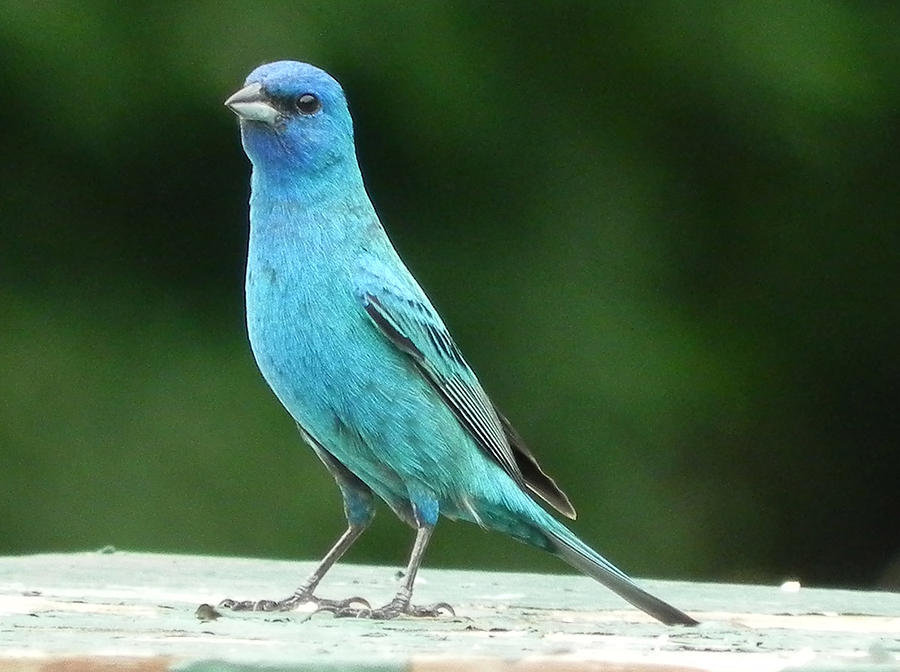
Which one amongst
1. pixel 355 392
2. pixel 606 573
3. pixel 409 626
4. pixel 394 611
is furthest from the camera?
pixel 606 573

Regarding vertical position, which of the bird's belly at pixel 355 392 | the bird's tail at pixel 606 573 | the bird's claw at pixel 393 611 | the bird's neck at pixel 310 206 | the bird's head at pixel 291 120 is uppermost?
the bird's head at pixel 291 120

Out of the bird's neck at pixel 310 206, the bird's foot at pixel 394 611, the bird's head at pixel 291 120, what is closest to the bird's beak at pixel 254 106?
the bird's head at pixel 291 120

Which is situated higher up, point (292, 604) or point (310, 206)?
point (310, 206)

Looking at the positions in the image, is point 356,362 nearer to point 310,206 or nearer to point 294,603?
point 310,206

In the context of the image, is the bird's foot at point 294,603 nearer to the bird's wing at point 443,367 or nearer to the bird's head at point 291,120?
the bird's wing at point 443,367

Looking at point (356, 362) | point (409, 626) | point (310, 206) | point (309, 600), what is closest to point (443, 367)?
point (356, 362)
